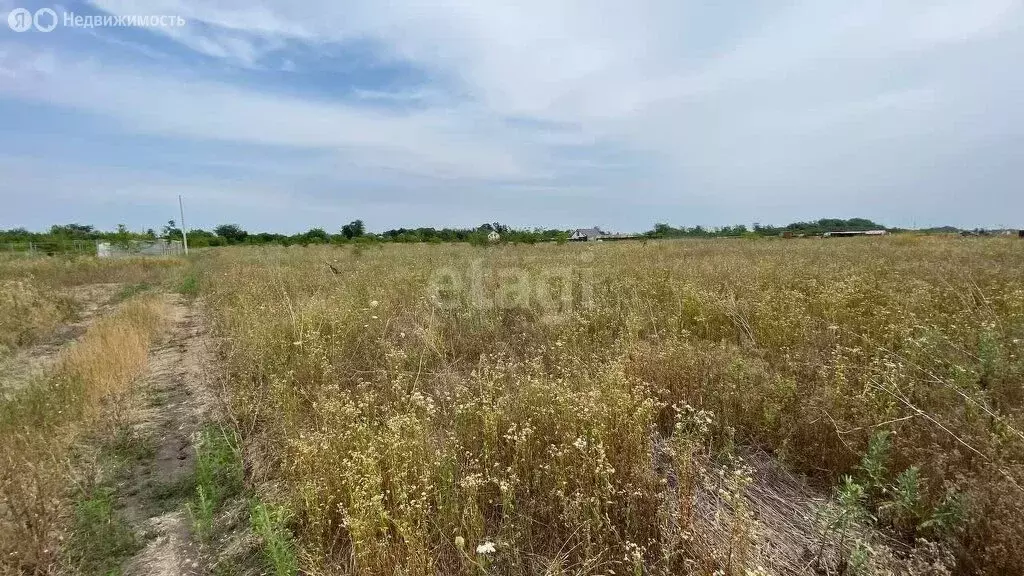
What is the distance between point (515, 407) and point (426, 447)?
2.24 ft

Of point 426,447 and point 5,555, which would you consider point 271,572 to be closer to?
point 426,447

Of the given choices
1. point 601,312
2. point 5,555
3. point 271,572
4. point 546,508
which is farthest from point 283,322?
point 546,508

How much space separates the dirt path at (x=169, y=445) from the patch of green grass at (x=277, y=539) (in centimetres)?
40

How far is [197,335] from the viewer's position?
6.87 metres

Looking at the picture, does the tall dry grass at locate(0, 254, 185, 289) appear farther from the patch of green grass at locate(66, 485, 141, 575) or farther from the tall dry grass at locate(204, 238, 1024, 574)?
the patch of green grass at locate(66, 485, 141, 575)

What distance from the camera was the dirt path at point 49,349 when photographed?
191 inches

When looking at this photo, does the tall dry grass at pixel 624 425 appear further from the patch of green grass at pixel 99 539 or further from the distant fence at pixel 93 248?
the distant fence at pixel 93 248

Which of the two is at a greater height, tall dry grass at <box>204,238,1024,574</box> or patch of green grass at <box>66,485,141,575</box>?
tall dry grass at <box>204,238,1024,574</box>

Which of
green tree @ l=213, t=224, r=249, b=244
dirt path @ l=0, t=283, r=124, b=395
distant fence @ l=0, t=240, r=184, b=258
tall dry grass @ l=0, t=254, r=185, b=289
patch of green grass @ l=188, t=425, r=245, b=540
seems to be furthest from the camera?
green tree @ l=213, t=224, r=249, b=244

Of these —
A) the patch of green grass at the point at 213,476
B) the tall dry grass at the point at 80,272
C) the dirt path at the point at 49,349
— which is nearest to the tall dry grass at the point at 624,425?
the patch of green grass at the point at 213,476

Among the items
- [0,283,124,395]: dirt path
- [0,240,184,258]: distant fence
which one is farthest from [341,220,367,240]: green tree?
[0,283,124,395]: dirt path

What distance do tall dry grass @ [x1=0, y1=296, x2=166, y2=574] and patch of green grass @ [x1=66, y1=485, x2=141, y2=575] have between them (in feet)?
0.24

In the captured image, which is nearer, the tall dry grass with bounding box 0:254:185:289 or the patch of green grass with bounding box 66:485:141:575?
the patch of green grass with bounding box 66:485:141:575

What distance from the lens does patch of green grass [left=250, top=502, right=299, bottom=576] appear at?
197 centimetres
